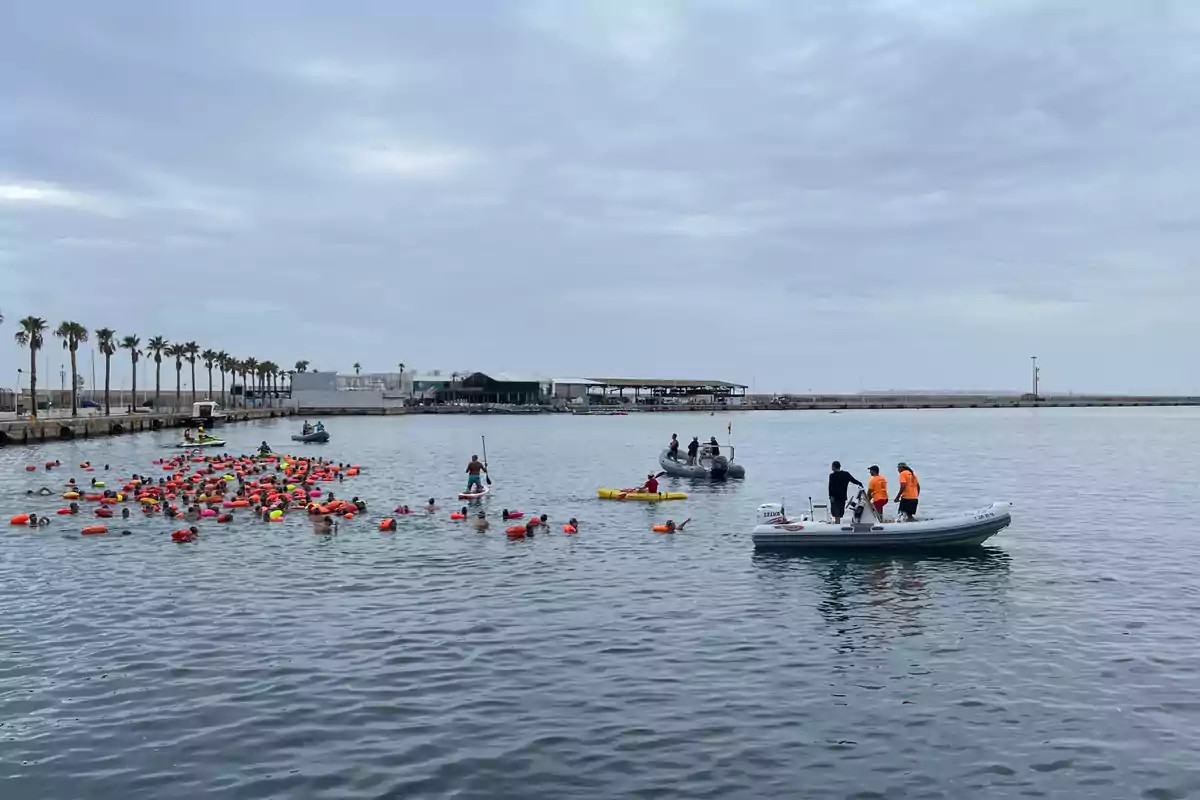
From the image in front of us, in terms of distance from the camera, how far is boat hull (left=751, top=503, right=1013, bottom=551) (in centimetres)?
2989

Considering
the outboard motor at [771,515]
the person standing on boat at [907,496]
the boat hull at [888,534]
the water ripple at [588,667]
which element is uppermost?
the person standing on boat at [907,496]

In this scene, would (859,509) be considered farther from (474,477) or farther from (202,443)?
(202,443)

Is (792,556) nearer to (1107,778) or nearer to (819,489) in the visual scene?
(1107,778)

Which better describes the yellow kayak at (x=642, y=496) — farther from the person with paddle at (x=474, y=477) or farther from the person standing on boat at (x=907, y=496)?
the person standing on boat at (x=907, y=496)

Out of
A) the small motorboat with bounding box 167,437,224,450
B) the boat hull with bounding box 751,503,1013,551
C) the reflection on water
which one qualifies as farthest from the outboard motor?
the small motorboat with bounding box 167,437,224,450

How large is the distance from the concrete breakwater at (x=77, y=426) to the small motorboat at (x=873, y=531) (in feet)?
266

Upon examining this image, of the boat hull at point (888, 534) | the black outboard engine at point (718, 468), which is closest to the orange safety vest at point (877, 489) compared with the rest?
the boat hull at point (888, 534)

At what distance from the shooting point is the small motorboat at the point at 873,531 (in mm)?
29906

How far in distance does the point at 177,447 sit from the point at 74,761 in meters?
80.0

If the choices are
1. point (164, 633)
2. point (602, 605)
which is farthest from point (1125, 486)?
point (164, 633)

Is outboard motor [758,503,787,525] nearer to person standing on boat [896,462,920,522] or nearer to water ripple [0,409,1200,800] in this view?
water ripple [0,409,1200,800]

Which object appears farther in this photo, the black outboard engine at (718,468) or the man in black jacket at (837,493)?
the black outboard engine at (718,468)

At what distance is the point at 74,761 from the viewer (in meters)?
13.9

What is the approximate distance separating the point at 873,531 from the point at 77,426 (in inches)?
3859
